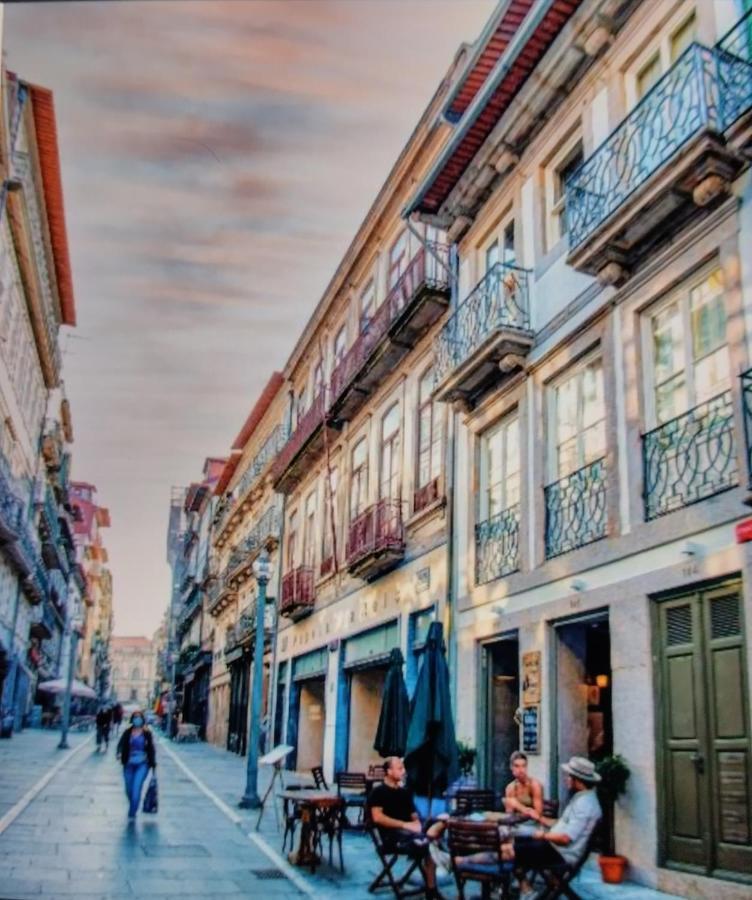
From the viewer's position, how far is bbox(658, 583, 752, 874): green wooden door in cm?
838

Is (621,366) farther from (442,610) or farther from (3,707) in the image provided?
(3,707)

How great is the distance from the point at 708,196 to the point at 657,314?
5.48 feet

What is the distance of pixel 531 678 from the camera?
40.0 ft

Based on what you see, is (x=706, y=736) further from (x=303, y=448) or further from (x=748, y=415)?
(x=303, y=448)

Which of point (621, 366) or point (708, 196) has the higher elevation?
point (708, 196)

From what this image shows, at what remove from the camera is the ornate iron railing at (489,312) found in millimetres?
13750

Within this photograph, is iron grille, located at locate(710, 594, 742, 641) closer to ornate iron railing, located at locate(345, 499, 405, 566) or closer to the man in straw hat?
the man in straw hat

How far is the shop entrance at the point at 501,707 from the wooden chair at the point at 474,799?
1.58 meters

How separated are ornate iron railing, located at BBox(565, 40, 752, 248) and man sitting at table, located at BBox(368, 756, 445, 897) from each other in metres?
6.55

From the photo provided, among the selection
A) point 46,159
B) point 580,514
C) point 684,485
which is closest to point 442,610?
point 580,514

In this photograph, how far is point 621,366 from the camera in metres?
A: 11.1

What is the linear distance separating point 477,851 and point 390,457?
1314cm

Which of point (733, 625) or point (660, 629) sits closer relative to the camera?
point (733, 625)

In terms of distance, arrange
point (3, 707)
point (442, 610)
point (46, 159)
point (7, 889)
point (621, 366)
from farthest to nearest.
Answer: point (3, 707), point (46, 159), point (442, 610), point (621, 366), point (7, 889)
